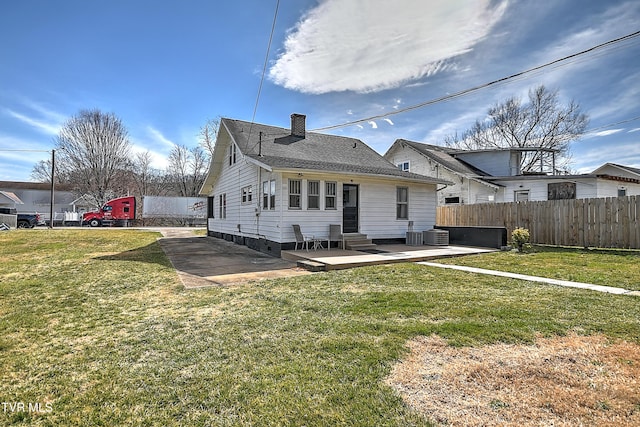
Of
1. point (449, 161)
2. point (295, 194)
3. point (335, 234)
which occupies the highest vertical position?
point (449, 161)

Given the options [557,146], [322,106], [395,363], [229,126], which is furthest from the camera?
[557,146]

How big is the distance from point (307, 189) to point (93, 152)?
1446 inches

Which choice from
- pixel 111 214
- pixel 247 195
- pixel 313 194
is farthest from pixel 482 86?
pixel 111 214

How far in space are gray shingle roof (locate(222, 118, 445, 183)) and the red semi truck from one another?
23679 mm

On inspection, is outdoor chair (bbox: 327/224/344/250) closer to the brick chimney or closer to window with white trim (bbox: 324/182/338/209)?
window with white trim (bbox: 324/182/338/209)

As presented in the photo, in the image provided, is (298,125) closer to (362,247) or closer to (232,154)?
(232,154)

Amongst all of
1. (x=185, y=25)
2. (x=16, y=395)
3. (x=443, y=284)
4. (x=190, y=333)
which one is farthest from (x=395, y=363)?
(x=185, y=25)

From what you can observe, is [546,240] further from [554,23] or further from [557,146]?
[557,146]

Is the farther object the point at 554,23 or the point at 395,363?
the point at 554,23

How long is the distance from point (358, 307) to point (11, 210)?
38.1 metres

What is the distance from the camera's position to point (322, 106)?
16.2 m

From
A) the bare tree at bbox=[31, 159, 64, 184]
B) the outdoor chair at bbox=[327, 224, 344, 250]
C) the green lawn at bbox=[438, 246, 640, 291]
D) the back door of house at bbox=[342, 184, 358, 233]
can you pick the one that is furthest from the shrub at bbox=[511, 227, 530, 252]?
the bare tree at bbox=[31, 159, 64, 184]

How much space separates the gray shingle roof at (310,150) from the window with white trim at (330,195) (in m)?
0.63

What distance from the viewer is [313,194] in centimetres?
1118
